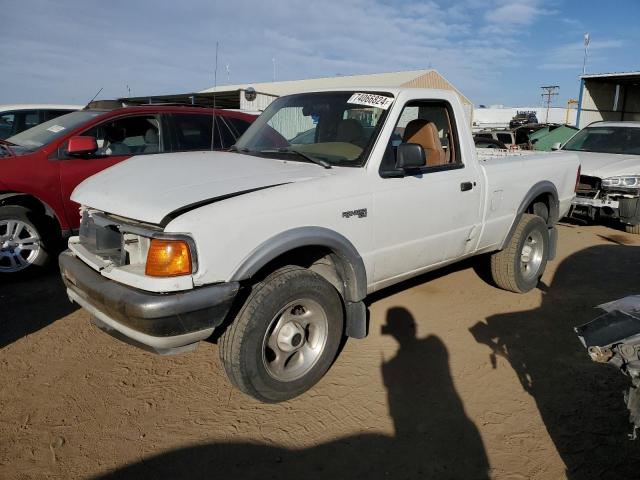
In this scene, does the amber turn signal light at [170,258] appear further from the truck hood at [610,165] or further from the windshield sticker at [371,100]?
the truck hood at [610,165]

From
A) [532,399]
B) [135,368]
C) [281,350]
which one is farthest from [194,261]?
[532,399]

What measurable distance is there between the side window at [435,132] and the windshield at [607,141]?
6.15 m

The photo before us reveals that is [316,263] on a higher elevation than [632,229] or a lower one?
higher

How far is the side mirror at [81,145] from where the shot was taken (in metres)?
4.96

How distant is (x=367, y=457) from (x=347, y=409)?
43 cm

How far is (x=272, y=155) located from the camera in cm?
379

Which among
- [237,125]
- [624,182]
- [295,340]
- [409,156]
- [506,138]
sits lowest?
[295,340]

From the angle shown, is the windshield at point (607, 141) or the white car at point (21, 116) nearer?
the white car at point (21, 116)

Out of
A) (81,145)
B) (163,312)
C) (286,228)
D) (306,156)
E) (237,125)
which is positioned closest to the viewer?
(163,312)

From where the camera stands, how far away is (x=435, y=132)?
422 centimetres

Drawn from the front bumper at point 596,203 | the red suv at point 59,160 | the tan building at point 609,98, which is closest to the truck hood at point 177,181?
the red suv at point 59,160

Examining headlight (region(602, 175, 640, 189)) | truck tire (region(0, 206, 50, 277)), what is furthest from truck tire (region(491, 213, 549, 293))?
truck tire (region(0, 206, 50, 277))

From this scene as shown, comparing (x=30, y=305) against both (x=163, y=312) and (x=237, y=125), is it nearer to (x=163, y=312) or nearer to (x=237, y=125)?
(x=163, y=312)

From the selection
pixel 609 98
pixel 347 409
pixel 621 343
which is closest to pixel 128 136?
pixel 347 409
